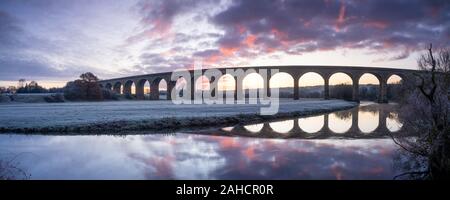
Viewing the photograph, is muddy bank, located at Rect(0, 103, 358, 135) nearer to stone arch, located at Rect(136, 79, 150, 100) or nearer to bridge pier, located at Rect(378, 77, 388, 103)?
bridge pier, located at Rect(378, 77, 388, 103)

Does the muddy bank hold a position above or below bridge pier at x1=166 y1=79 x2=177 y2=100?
below

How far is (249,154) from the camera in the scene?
8.57m

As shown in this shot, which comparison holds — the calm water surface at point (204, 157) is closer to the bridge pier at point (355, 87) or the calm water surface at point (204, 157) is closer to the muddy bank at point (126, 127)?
the muddy bank at point (126, 127)

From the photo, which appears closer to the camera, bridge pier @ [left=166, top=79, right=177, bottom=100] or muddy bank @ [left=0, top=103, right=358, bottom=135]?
muddy bank @ [left=0, top=103, right=358, bottom=135]

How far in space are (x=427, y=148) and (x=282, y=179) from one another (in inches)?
162

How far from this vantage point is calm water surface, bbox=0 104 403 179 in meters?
6.52

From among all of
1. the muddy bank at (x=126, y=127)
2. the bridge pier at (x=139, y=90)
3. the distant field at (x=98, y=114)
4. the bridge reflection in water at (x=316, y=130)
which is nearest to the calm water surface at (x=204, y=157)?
the bridge reflection in water at (x=316, y=130)

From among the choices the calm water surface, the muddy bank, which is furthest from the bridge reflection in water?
the muddy bank

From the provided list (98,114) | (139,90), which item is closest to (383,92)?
(98,114)

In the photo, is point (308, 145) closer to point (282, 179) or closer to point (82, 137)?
point (282, 179)

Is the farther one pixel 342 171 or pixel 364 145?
pixel 364 145

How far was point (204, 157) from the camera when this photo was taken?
8195 mm
